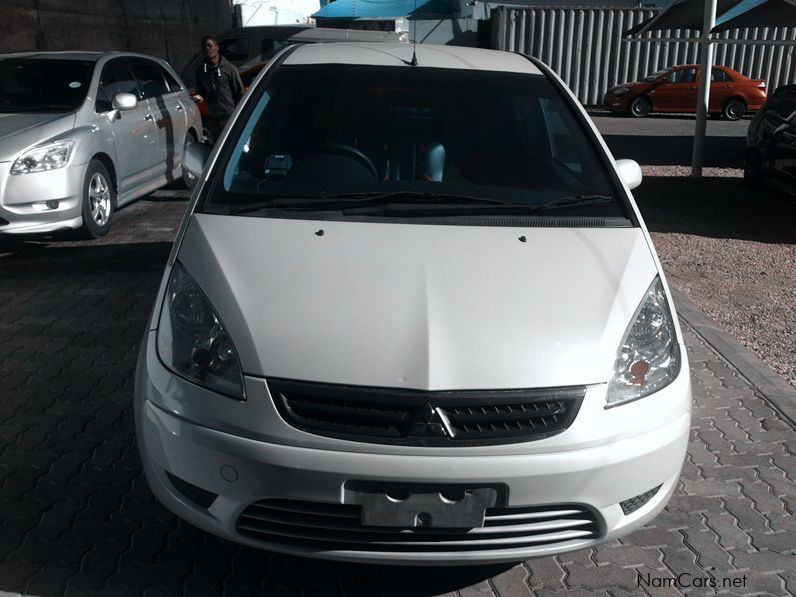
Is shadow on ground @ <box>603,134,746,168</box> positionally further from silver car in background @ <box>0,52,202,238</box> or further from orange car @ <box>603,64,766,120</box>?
silver car in background @ <box>0,52,202,238</box>

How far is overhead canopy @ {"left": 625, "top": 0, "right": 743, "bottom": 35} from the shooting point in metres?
13.0

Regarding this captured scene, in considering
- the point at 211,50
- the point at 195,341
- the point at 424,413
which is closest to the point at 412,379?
the point at 424,413

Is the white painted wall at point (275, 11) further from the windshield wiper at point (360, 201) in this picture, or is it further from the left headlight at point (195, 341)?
the left headlight at point (195, 341)

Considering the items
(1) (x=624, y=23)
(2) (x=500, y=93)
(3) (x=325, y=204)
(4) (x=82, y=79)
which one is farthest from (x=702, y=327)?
(1) (x=624, y=23)

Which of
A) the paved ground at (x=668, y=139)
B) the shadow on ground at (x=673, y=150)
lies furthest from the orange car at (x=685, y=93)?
the shadow on ground at (x=673, y=150)

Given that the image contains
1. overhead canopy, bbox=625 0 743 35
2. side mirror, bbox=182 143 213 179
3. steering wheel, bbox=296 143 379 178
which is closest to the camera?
steering wheel, bbox=296 143 379 178

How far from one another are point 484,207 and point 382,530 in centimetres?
144

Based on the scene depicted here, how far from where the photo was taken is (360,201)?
11.8 ft

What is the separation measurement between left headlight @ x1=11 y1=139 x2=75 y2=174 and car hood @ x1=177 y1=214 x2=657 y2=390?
4.34 metres

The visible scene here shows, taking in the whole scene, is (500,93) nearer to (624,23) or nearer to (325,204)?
(325,204)

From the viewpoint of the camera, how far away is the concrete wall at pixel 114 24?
14.2 meters

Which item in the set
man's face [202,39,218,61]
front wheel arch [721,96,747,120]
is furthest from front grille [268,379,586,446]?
front wheel arch [721,96,747,120]

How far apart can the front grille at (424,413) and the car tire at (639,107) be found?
2102 cm

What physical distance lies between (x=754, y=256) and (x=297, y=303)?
6.43 meters
